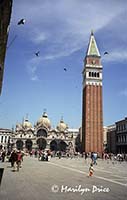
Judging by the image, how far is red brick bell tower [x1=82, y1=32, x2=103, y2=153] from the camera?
6588cm

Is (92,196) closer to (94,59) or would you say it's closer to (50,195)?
(50,195)

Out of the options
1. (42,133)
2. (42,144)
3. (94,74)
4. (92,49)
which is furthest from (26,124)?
(92,49)

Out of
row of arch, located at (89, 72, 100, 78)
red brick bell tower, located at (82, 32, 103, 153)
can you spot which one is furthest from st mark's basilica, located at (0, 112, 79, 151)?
row of arch, located at (89, 72, 100, 78)

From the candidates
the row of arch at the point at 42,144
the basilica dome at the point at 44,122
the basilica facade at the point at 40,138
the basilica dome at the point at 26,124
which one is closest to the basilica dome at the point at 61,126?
the basilica facade at the point at 40,138

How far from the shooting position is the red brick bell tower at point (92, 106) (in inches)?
2594

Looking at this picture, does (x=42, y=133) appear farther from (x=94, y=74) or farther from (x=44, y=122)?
(x=94, y=74)

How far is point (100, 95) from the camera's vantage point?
6925 centimetres

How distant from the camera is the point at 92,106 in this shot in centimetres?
6812

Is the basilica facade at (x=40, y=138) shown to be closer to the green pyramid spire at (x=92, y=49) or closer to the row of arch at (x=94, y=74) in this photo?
the row of arch at (x=94, y=74)

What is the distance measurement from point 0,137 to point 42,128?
22.9m

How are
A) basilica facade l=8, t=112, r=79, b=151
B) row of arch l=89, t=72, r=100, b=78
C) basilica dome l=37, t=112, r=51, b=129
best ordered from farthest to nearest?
basilica dome l=37, t=112, r=51, b=129 → basilica facade l=8, t=112, r=79, b=151 → row of arch l=89, t=72, r=100, b=78

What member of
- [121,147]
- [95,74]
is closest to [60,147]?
[121,147]

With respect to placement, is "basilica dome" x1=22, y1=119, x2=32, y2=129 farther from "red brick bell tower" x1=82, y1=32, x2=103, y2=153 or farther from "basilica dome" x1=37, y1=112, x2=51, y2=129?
"red brick bell tower" x1=82, y1=32, x2=103, y2=153

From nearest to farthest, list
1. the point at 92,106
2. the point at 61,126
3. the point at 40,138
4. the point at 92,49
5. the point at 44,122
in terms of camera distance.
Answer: the point at 92,106, the point at 92,49, the point at 40,138, the point at 44,122, the point at 61,126
